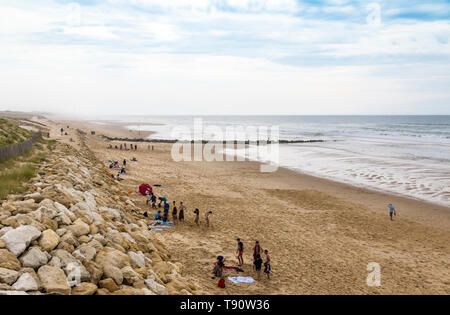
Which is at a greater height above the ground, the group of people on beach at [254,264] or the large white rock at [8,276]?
the large white rock at [8,276]

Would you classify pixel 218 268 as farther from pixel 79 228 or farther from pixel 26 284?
pixel 26 284

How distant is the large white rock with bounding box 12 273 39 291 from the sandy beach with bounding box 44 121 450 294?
5.04 meters

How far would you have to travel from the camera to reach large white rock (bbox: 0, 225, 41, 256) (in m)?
6.79

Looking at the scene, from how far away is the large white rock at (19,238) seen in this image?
267 inches

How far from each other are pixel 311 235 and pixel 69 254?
455 inches

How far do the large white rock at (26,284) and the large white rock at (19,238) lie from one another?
918 mm

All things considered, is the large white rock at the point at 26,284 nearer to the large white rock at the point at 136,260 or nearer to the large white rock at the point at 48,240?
the large white rock at the point at 48,240

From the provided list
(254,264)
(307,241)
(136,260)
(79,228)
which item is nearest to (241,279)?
(254,264)

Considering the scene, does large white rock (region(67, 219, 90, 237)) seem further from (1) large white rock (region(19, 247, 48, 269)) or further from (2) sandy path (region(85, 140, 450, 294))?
(2) sandy path (region(85, 140, 450, 294))

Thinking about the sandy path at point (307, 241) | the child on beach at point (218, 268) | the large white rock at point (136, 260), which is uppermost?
the large white rock at point (136, 260)

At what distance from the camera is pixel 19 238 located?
699 cm

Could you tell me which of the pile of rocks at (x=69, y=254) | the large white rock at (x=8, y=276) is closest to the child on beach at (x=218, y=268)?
the pile of rocks at (x=69, y=254)
